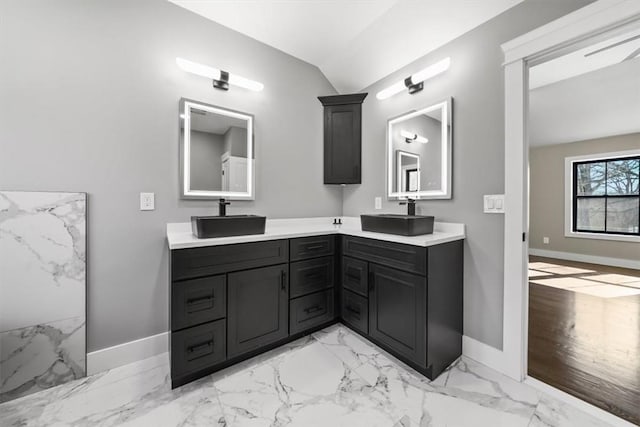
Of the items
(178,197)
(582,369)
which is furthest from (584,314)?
(178,197)

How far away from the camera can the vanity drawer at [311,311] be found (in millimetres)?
1953

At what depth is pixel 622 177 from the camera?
14.9ft

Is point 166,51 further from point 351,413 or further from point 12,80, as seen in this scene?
point 351,413

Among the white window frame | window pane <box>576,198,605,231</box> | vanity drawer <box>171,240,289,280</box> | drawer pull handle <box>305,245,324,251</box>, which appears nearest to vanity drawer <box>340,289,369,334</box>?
drawer pull handle <box>305,245,324,251</box>

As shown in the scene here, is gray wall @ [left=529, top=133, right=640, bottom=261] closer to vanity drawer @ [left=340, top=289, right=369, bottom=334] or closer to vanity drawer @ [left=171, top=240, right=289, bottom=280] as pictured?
vanity drawer @ [left=340, top=289, right=369, bottom=334]

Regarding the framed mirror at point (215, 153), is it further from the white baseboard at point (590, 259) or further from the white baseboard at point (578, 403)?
the white baseboard at point (590, 259)

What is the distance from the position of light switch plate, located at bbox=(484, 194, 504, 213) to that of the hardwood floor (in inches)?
43.1

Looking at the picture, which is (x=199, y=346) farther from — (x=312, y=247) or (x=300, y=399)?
(x=312, y=247)

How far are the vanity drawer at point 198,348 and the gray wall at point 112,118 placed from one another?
1.72ft

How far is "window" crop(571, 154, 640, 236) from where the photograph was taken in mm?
4449

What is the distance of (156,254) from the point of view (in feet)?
5.99

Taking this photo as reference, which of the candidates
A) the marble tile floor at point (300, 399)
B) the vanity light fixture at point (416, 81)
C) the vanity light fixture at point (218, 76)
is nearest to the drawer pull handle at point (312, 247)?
the marble tile floor at point (300, 399)

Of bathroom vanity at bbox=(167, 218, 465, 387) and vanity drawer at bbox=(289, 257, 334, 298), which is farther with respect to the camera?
vanity drawer at bbox=(289, 257, 334, 298)

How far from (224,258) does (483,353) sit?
190cm
